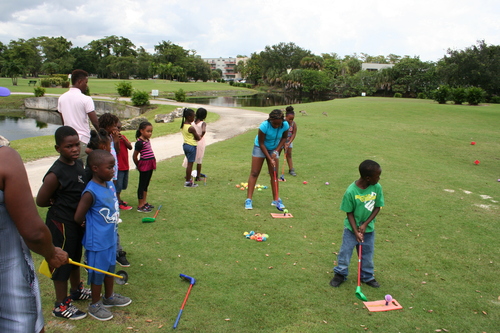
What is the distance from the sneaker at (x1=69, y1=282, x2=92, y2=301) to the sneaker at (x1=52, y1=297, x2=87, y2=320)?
262mm

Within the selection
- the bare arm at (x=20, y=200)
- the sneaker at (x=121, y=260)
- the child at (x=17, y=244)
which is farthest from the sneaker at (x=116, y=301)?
the bare arm at (x=20, y=200)

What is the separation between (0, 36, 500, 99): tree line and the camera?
46.1 metres

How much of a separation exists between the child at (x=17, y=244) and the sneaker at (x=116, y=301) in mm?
1480

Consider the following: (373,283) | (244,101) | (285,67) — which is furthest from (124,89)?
(285,67)

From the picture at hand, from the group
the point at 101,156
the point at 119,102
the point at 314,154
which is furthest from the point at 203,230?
the point at 119,102

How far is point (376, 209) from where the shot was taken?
4.40 metres

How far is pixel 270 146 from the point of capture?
278 inches

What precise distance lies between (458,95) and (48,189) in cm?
3823

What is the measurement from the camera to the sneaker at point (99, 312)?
356 cm

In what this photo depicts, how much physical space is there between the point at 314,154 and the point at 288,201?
18.4ft

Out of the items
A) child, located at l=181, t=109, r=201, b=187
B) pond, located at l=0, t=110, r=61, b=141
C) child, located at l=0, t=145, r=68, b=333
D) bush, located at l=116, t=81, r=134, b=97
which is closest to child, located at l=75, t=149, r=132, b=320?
child, located at l=0, t=145, r=68, b=333

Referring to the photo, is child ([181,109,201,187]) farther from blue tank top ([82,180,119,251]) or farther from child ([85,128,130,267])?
blue tank top ([82,180,119,251])

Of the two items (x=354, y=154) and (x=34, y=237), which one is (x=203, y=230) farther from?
(x=354, y=154)

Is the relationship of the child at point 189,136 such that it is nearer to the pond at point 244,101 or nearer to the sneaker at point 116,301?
the sneaker at point 116,301
